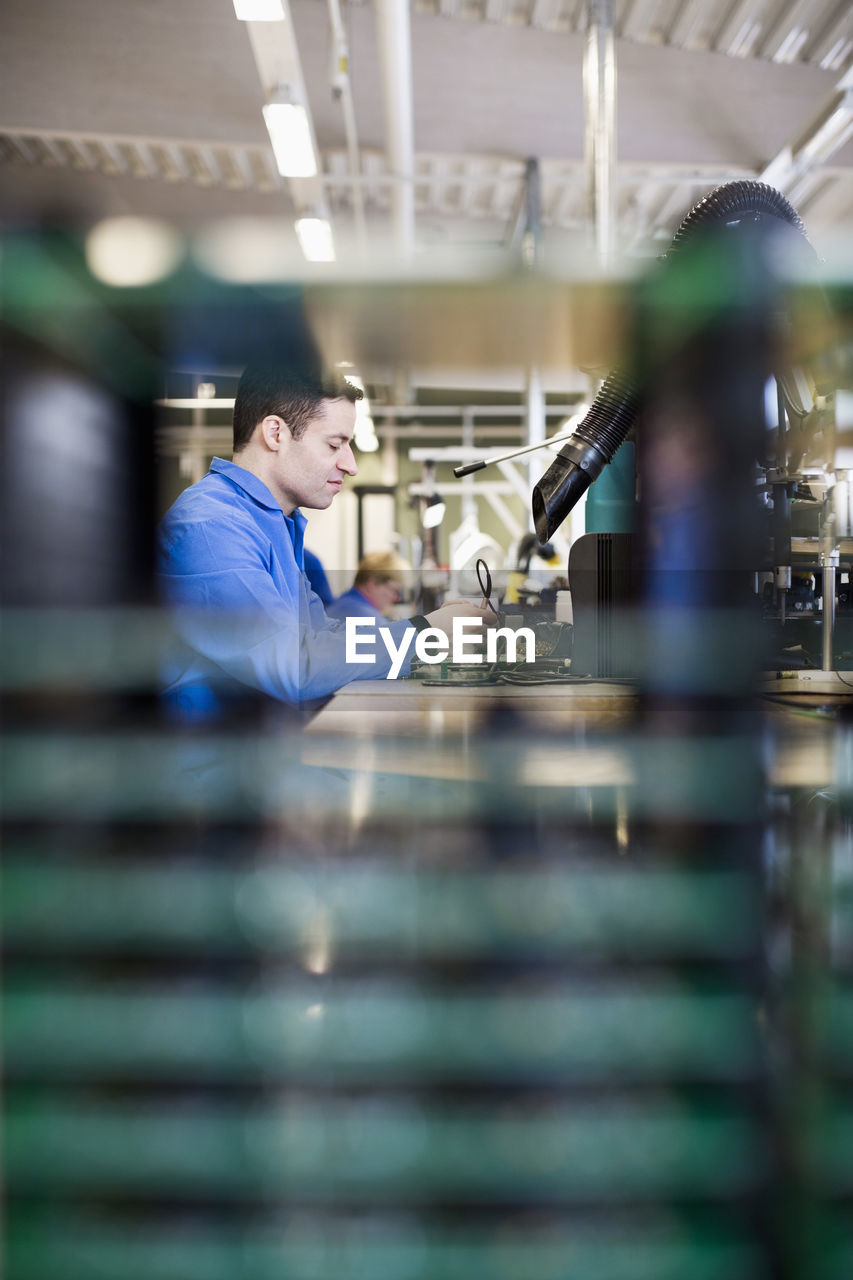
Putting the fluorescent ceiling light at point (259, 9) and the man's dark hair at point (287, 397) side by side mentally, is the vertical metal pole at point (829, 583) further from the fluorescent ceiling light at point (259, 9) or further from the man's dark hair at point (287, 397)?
the fluorescent ceiling light at point (259, 9)

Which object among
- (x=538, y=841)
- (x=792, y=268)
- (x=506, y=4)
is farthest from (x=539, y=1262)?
(x=506, y=4)

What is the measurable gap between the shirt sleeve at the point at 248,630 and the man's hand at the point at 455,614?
92 mm

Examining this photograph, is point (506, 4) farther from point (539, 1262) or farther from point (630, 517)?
point (539, 1262)

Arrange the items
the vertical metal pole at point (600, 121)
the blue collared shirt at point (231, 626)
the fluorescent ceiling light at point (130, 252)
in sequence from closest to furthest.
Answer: the fluorescent ceiling light at point (130, 252)
the blue collared shirt at point (231, 626)
the vertical metal pole at point (600, 121)

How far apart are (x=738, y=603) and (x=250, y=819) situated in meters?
0.59

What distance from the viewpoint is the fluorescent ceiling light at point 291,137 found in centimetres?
403

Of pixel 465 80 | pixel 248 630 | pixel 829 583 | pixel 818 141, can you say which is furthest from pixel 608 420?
pixel 465 80

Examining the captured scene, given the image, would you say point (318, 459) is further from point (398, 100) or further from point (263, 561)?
point (398, 100)

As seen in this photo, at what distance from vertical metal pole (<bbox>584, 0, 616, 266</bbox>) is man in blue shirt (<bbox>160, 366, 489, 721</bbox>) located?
3.03 m

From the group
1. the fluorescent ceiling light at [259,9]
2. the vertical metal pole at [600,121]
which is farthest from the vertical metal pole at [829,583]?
the vertical metal pole at [600,121]

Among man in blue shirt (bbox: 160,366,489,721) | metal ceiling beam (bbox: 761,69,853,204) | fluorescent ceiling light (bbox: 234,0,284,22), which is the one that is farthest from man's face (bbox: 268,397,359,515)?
metal ceiling beam (bbox: 761,69,853,204)

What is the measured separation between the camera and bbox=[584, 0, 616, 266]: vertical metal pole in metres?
4.23

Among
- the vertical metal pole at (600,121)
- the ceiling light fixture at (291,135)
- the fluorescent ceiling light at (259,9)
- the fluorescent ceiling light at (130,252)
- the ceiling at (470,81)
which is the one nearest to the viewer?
the fluorescent ceiling light at (130,252)

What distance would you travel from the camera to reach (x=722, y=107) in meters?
5.97
